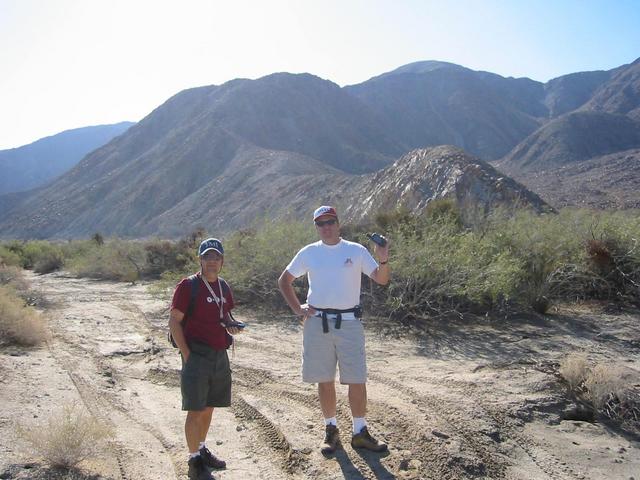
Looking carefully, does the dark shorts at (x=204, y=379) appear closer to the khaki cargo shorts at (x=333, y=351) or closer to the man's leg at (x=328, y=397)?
the khaki cargo shorts at (x=333, y=351)

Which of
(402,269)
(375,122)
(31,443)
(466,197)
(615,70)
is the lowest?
(31,443)

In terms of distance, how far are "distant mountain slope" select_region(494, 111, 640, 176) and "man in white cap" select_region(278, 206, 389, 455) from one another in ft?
173

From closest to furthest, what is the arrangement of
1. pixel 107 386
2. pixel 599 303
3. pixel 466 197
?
pixel 107 386, pixel 599 303, pixel 466 197

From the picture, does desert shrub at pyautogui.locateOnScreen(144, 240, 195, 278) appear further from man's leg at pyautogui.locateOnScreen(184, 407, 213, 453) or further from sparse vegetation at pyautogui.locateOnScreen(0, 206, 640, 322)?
man's leg at pyautogui.locateOnScreen(184, 407, 213, 453)

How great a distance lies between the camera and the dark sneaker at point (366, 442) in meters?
4.10

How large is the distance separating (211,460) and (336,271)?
1.57 meters

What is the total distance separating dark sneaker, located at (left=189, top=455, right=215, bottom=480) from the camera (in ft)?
12.1

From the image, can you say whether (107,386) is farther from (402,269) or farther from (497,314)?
(497,314)

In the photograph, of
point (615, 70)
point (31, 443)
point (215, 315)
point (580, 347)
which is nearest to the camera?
point (215, 315)

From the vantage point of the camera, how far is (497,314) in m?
8.93

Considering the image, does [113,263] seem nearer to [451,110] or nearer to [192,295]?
[192,295]

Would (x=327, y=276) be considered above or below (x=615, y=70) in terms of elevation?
below

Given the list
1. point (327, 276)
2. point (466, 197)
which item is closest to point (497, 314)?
point (327, 276)

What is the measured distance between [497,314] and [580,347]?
181 centimetres
